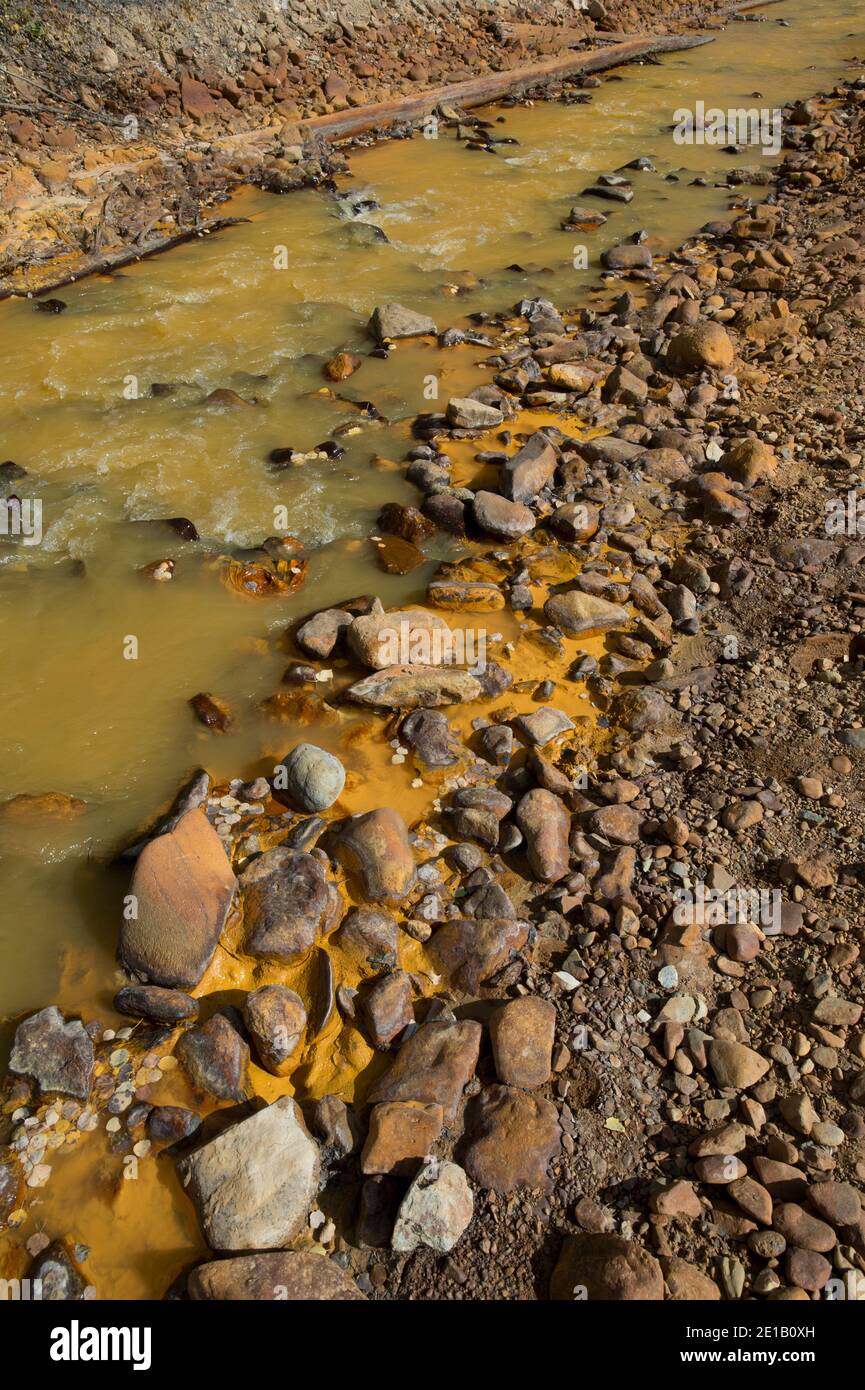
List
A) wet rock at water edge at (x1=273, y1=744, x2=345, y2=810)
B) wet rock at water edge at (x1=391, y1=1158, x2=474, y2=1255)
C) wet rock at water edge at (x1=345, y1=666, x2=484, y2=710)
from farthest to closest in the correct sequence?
wet rock at water edge at (x1=345, y1=666, x2=484, y2=710) → wet rock at water edge at (x1=273, y1=744, x2=345, y2=810) → wet rock at water edge at (x1=391, y1=1158, x2=474, y2=1255)

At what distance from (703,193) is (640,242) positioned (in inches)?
86.4

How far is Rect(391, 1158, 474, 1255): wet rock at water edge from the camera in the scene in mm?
2951

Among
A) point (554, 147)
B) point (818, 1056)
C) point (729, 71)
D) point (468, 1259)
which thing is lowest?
point (468, 1259)

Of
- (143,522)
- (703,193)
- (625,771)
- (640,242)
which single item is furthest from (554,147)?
(625,771)

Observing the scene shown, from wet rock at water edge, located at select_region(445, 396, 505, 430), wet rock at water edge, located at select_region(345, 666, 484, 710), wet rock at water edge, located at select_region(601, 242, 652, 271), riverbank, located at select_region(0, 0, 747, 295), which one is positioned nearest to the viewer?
wet rock at water edge, located at select_region(345, 666, 484, 710)

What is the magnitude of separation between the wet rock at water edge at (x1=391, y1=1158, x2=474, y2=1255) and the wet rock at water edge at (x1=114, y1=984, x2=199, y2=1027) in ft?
3.85

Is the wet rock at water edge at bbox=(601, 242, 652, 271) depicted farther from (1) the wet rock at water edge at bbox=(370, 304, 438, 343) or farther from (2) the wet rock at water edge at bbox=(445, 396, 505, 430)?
(2) the wet rock at water edge at bbox=(445, 396, 505, 430)

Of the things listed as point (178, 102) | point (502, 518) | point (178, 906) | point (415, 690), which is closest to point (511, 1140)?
point (178, 906)

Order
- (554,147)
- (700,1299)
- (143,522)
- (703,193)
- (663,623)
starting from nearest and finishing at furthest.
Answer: (700,1299)
(663,623)
(143,522)
(703,193)
(554,147)

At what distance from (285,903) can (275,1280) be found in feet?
4.68

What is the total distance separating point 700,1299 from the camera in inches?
110

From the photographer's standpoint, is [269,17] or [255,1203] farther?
[269,17]

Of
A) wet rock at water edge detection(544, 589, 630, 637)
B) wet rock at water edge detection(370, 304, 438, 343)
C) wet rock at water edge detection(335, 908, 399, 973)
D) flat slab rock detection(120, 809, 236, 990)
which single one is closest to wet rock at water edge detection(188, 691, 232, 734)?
flat slab rock detection(120, 809, 236, 990)

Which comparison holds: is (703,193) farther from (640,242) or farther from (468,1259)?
(468,1259)
